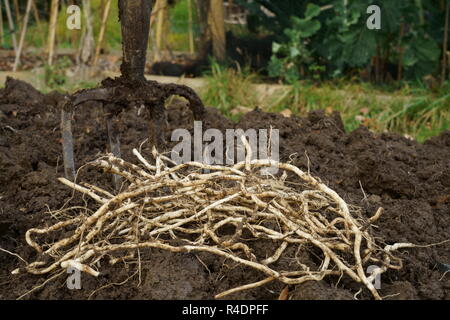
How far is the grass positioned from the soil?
0.92 metres

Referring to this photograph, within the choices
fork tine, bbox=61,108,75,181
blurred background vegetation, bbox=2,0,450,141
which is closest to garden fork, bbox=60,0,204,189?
fork tine, bbox=61,108,75,181

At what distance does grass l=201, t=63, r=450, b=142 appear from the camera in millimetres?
4266

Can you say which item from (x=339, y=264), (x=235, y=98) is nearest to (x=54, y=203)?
(x=339, y=264)

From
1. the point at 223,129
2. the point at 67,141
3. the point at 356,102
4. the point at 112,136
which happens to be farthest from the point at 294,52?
the point at 67,141

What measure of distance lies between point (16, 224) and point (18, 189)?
346 mm

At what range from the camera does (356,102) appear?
4516 mm

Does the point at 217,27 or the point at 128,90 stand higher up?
the point at 217,27

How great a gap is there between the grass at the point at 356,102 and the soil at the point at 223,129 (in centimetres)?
92

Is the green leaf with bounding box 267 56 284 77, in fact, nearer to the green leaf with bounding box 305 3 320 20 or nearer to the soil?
the green leaf with bounding box 305 3 320 20

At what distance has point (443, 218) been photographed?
2441 mm

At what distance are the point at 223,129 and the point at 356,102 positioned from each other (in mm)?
1614

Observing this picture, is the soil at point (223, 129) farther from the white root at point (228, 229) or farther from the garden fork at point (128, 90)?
the garden fork at point (128, 90)

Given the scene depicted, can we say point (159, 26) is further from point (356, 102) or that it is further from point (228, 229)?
point (228, 229)

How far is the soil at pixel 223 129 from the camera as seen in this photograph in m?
1.89
